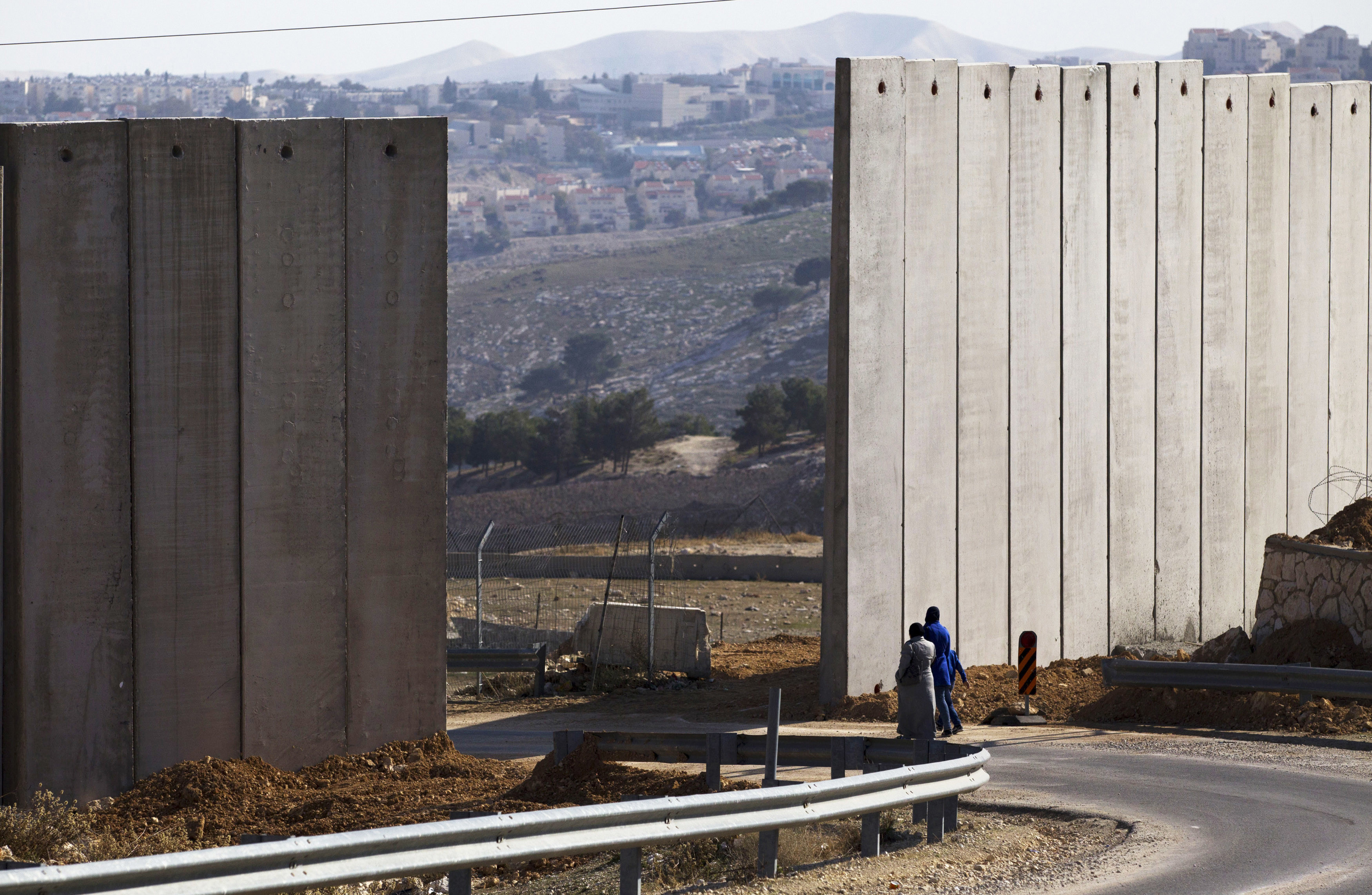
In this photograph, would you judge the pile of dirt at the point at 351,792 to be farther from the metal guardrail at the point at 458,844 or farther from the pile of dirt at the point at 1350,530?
the pile of dirt at the point at 1350,530

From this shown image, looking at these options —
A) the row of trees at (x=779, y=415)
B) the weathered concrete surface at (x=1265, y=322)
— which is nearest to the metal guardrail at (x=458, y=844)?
the weathered concrete surface at (x=1265, y=322)

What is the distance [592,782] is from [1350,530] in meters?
10.1

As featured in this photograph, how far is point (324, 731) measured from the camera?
1212 cm

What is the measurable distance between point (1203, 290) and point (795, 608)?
14326 mm

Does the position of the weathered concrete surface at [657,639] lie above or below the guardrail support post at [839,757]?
below

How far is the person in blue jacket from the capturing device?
1424 cm

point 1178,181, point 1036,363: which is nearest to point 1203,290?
point 1178,181

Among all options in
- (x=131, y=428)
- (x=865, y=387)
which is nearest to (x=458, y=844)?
(x=131, y=428)

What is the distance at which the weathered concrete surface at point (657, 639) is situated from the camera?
21219mm

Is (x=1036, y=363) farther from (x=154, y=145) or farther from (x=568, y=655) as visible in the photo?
(x=154, y=145)

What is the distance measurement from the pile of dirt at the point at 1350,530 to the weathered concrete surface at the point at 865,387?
462 centimetres

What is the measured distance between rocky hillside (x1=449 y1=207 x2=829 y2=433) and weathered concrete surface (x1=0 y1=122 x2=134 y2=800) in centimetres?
9804

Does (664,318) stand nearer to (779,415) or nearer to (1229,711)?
(779,415)

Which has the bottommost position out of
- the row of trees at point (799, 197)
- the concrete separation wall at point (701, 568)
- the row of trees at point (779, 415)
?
the concrete separation wall at point (701, 568)
